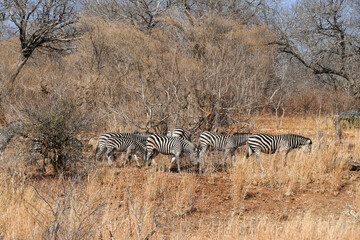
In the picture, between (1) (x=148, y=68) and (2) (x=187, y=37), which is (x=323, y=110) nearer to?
(2) (x=187, y=37)

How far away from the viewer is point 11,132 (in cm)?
861

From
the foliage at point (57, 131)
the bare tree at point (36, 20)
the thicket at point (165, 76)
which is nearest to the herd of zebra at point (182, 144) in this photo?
the foliage at point (57, 131)

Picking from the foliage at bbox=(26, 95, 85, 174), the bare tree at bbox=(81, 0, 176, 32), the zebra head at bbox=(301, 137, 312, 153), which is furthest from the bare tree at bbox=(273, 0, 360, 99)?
the foliage at bbox=(26, 95, 85, 174)

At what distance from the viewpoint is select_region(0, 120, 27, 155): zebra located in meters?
8.18

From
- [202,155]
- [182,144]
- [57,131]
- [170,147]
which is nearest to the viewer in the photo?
[57,131]

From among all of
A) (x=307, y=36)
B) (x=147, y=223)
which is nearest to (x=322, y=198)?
(x=147, y=223)

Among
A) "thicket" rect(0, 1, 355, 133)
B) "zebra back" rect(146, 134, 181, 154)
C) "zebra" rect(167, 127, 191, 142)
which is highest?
"thicket" rect(0, 1, 355, 133)

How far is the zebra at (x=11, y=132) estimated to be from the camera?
818 centimetres

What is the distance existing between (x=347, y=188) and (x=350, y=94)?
14.0 m

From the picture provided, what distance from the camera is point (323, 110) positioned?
69.2 ft

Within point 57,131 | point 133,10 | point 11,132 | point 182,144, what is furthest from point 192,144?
point 133,10

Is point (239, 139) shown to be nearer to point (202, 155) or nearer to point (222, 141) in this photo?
point (222, 141)

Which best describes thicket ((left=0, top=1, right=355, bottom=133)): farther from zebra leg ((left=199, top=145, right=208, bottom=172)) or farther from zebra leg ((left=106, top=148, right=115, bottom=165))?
zebra leg ((left=199, top=145, right=208, bottom=172))

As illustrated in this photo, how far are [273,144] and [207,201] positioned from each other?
2.98 metres
